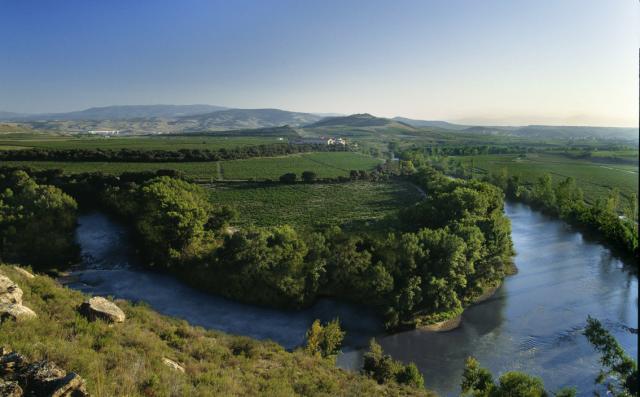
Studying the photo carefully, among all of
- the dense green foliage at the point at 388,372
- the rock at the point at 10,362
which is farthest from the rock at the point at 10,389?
the dense green foliage at the point at 388,372

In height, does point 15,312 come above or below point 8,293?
below

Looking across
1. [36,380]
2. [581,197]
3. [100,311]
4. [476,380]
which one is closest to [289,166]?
[581,197]

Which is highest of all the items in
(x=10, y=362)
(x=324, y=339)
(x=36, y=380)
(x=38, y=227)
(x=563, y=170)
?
(x=563, y=170)

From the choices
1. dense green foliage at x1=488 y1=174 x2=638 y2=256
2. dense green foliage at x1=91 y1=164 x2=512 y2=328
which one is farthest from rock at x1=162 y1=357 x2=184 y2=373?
dense green foliage at x1=488 y1=174 x2=638 y2=256

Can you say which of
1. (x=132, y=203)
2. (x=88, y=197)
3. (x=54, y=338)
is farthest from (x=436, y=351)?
(x=88, y=197)

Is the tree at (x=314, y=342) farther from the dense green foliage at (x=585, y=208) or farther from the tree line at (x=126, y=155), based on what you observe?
the tree line at (x=126, y=155)

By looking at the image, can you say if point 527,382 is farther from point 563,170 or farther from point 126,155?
point 563,170

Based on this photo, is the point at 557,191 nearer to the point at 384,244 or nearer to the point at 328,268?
the point at 384,244
